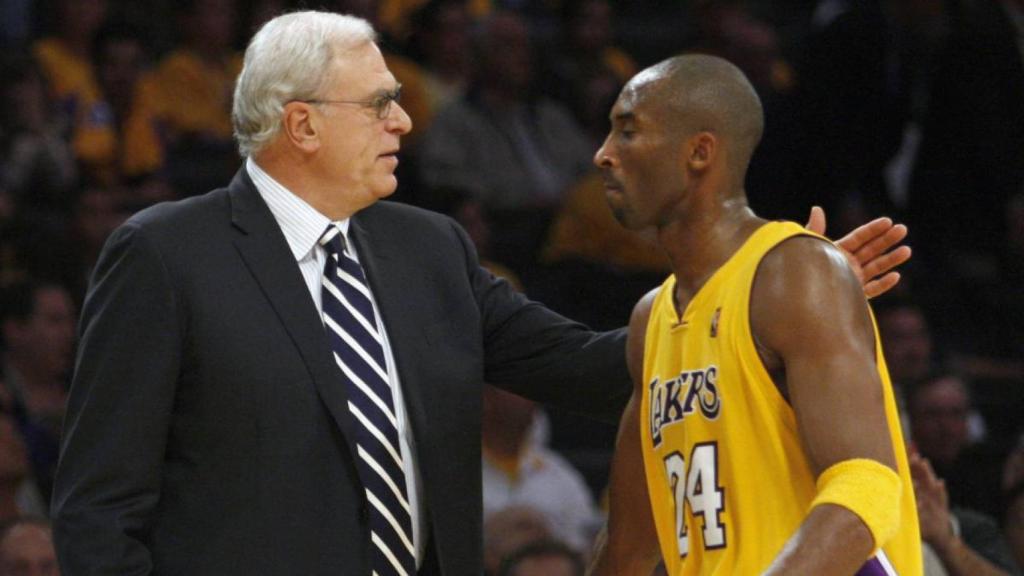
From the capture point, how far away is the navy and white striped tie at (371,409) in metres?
3.67

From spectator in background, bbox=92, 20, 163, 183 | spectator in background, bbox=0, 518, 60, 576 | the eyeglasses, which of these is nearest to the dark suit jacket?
the eyeglasses

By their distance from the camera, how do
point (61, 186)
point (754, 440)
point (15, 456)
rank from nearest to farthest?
point (754, 440), point (15, 456), point (61, 186)

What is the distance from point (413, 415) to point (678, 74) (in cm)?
91

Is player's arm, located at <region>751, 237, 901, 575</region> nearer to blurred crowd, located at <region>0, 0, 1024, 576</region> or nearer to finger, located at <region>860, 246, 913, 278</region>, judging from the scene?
finger, located at <region>860, 246, 913, 278</region>

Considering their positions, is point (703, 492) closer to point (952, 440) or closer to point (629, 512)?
point (629, 512)

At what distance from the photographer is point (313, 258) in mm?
3803

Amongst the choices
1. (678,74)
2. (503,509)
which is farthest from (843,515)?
(503,509)

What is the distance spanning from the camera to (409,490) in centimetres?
374

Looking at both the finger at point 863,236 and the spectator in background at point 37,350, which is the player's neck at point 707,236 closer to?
the finger at point 863,236

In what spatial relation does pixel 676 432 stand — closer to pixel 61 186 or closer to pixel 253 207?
pixel 253 207

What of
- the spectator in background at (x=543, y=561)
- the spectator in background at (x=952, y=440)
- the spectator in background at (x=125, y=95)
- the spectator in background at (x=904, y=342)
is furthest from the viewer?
the spectator in background at (x=125, y=95)

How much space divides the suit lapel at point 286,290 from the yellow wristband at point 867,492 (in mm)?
1044

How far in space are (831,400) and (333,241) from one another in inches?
48.2

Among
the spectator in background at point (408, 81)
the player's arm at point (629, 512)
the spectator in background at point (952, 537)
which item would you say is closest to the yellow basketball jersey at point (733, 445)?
the player's arm at point (629, 512)
